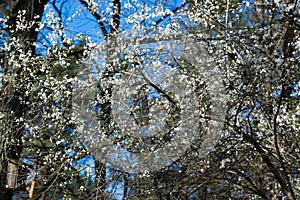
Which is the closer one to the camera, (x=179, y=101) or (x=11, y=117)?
(x=179, y=101)

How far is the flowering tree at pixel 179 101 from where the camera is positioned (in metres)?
3.02

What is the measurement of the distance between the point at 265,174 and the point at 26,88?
2.39 meters

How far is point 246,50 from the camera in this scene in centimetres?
307

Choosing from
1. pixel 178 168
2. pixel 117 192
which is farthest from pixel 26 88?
pixel 178 168

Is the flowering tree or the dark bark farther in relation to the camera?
the dark bark

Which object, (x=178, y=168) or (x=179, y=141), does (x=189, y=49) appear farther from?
(x=178, y=168)

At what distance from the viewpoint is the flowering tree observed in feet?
9.91

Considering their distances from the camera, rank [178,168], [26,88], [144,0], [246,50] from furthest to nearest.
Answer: [26,88] < [144,0] < [178,168] < [246,50]

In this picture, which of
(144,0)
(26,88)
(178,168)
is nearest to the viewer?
(178,168)

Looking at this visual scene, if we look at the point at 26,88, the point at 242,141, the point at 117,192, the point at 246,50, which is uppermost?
the point at 26,88

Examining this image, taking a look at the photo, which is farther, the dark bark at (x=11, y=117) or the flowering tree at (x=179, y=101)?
the dark bark at (x=11, y=117)

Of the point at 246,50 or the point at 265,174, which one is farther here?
the point at 265,174

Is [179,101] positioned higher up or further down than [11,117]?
further down

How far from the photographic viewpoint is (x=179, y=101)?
3105mm
